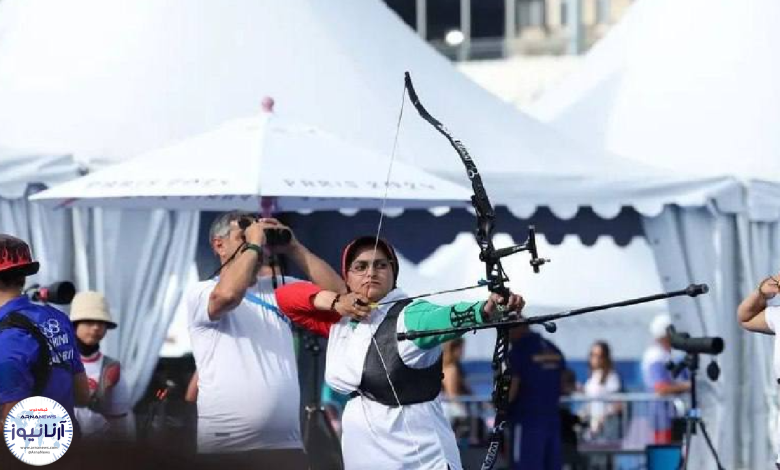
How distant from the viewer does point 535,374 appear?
36.9 feet

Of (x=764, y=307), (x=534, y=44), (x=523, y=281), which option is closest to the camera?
(x=764, y=307)

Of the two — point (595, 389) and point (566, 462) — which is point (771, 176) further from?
point (595, 389)

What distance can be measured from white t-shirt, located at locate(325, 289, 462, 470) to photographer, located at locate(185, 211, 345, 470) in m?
0.94

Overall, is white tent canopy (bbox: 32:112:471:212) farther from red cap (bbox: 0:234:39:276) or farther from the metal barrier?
the metal barrier

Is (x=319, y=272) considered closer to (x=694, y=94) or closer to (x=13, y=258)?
(x=13, y=258)

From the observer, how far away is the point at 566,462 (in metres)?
12.0

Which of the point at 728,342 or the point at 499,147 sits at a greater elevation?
the point at 499,147

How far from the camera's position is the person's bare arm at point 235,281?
7023mm

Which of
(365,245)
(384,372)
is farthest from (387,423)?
(365,245)

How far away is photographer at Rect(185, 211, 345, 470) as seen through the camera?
726cm

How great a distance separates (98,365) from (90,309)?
396 millimetres

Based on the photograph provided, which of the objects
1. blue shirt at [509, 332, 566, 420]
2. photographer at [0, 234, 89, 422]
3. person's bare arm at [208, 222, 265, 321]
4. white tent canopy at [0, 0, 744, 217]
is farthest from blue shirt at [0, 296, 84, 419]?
blue shirt at [509, 332, 566, 420]

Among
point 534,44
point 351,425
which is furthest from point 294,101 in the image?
point 534,44

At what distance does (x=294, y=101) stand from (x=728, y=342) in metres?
3.01
